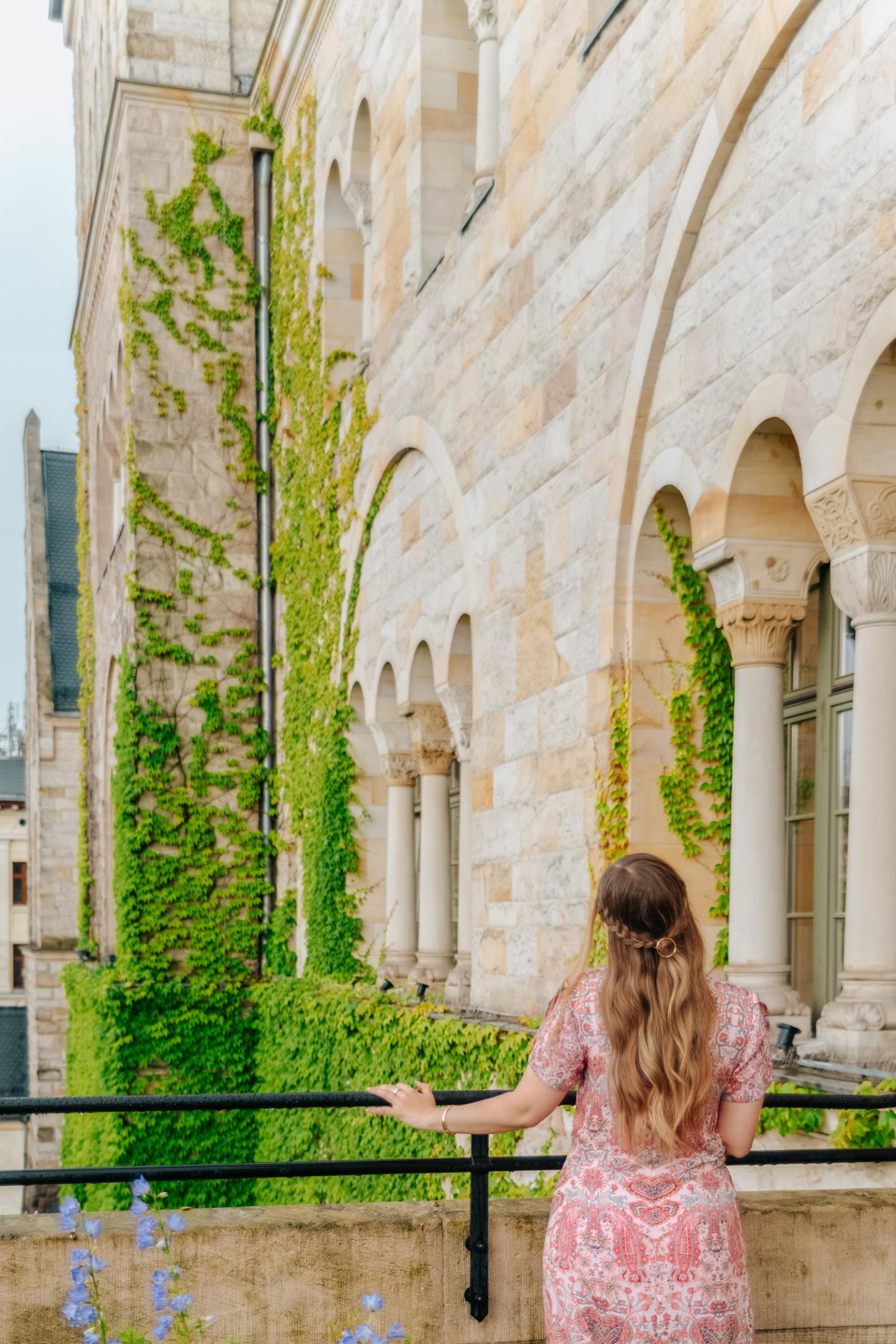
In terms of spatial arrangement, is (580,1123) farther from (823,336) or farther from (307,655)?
(307,655)

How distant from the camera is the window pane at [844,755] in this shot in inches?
259

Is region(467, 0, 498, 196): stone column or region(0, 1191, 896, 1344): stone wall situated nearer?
region(0, 1191, 896, 1344): stone wall

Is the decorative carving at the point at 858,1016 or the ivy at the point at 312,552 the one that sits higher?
the ivy at the point at 312,552

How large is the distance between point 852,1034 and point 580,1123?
118 inches

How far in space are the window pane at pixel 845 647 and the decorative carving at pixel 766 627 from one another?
0.24m

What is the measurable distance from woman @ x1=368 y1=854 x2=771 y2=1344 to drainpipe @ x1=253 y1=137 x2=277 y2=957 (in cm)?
1370

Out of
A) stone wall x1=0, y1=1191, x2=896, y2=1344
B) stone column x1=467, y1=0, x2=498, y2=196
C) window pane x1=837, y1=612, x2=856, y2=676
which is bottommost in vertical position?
stone wall x1=0, y1=1191, x2=896, y2=1344

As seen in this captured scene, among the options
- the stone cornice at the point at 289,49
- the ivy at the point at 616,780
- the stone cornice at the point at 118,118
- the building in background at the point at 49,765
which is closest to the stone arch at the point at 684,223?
the ivy at the point at 616,780

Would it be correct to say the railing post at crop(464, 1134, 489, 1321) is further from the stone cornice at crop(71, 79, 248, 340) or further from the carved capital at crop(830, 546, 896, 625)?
the stone cornice at crop(71, 79, 248, 340)

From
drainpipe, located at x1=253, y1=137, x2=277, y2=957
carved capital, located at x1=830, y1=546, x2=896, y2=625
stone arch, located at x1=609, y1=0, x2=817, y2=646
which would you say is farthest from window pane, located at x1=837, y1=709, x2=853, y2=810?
drainpipe, located at x1=253, y1=137, x2=277, y2=957

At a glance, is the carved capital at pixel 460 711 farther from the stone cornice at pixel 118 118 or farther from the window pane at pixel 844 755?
the stone cornice at pixel 118 118

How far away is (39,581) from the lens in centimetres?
3147

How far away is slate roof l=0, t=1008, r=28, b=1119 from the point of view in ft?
116

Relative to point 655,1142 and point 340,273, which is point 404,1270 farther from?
point 340,273
